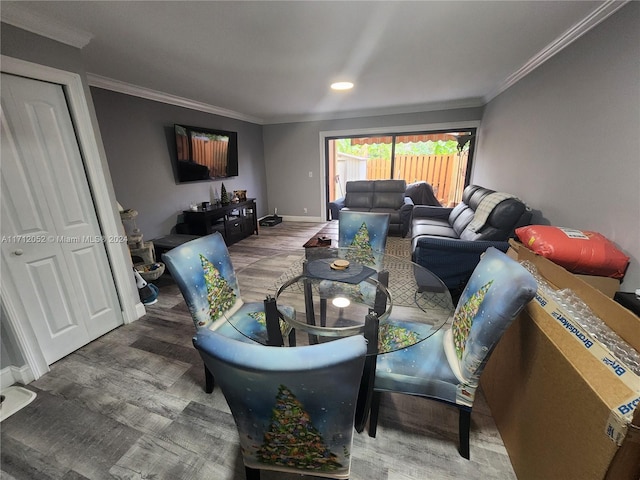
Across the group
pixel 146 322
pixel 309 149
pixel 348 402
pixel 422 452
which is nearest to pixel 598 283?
pixel 422 452

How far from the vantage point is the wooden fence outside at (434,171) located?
18.4 feet

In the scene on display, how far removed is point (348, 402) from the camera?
2.35 feet

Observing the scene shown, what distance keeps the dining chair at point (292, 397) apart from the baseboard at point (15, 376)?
186 centimetres

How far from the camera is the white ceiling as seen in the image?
1.56 m

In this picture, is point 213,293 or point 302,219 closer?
point 213,293

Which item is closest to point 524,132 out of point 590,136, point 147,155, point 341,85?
point 590,136

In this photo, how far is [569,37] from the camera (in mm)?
1921

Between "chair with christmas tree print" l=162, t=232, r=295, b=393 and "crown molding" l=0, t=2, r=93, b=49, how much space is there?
5.29 feet

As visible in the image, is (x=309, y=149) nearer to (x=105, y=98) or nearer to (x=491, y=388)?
(x=105, y=98)

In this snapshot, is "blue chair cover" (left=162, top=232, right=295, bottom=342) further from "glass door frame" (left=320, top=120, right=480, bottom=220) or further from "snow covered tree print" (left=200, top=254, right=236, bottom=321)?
"glass door frame" (left=320, top=120, right=480, bottom=220)

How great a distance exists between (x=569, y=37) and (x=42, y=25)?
11.9ft

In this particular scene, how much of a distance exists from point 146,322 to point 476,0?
3.42 m

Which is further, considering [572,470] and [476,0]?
[476,0]

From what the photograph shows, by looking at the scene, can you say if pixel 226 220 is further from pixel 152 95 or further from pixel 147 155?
pixel 152 95
